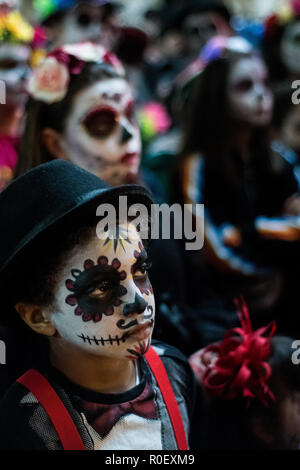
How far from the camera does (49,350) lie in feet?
4.32

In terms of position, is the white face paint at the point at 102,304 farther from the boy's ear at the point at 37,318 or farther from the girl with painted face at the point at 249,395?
the girl with painted face at the point at 249,395

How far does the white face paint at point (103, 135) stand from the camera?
1.86 meters

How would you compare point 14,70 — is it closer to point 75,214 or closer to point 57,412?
point 75,214

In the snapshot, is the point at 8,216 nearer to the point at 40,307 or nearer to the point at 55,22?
the point at 40,307

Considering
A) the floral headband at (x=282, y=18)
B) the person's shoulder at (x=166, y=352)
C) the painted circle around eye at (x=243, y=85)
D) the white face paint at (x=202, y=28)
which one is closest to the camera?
the person's shoulder at (x=166, y=352)

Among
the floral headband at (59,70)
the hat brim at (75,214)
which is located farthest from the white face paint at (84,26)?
the hat brim at (75,214)

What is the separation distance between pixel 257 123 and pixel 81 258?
1.63 metres

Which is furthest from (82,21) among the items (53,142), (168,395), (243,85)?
(168,395)

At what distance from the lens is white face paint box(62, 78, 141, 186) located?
186 centimetres

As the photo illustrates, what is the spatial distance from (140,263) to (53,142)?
79 cm

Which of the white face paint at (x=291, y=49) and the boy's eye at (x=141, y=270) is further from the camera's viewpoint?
the white face paint at (x=291, y=49)

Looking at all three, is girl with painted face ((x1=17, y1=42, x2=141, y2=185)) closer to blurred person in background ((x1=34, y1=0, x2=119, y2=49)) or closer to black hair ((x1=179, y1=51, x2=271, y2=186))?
black hair ((x1=179, y1=51, x2=271, y2=186))

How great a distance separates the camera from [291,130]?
323 centimetres
